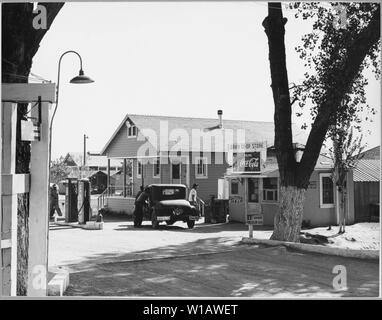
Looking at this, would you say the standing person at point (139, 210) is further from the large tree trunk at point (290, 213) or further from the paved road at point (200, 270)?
the large tree trunk at point (290, 213)

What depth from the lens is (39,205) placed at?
5465 mm

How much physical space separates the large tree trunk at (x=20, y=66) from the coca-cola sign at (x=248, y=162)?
1506 centimetres

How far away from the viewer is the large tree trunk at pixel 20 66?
5773 millimetres

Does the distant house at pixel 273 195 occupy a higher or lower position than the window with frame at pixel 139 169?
lower

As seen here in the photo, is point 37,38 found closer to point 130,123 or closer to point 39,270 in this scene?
point 39,270

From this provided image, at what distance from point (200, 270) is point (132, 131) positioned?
1985 cm

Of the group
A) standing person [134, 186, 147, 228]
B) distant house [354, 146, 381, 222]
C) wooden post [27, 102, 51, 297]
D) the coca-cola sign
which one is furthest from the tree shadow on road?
distant house [354, 146, 381, 222]

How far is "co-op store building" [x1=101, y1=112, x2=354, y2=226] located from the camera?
780 inches

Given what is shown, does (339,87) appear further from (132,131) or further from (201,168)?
(132,131)

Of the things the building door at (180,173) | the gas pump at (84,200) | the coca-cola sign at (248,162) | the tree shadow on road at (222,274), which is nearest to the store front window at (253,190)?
the coca-cola sign at (248,162)

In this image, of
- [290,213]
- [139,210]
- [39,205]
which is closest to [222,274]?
[290,213]

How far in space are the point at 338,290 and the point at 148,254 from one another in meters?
5.21

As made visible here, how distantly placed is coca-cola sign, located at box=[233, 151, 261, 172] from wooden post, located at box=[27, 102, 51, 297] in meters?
15.7

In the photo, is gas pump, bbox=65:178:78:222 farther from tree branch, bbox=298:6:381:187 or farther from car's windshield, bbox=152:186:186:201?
tree branch, bbox=298:6:381:187
